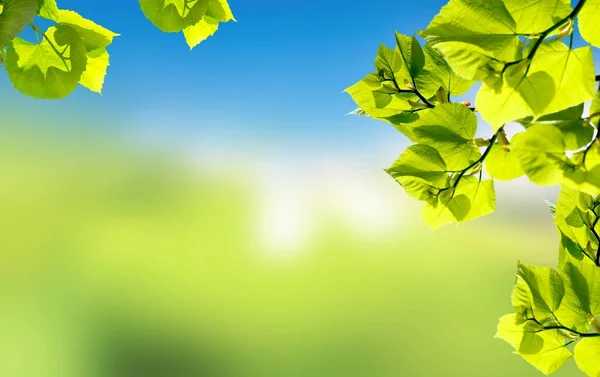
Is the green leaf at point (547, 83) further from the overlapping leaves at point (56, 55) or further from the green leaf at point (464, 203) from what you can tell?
the overlapping leaves at point (56, 55)

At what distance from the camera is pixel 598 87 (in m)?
0.33

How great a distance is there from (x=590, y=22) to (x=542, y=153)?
95mm

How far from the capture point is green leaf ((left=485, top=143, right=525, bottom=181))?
0.39 metres

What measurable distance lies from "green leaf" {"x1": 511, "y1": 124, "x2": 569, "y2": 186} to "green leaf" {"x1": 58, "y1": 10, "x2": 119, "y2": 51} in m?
0.47

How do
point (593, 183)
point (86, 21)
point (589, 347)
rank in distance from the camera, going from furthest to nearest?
point (86, 21)
point (589, 347)
point (593, 183)

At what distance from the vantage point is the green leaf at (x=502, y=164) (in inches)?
15.5

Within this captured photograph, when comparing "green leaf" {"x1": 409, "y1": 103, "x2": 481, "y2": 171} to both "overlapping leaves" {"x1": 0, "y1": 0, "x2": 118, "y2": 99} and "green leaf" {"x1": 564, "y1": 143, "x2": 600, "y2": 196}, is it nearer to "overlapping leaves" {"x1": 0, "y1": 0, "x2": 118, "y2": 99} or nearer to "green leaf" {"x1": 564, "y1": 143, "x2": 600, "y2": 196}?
"green leaf" {"x1": 564, "y1": 143, "x2": 600, "y2": 196}

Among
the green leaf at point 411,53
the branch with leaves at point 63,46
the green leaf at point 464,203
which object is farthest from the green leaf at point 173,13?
the green leaf at point 464,203

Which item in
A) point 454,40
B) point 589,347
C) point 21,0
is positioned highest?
point 21,0

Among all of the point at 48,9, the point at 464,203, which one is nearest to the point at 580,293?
the point at 464,203

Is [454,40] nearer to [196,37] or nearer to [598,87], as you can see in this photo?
[598,87]

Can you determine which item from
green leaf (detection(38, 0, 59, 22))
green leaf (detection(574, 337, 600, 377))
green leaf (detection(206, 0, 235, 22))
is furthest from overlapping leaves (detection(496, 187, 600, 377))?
green leaf (detection(38, 0, 59, 22))

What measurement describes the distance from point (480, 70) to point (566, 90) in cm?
6

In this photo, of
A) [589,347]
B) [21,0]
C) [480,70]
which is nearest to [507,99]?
[480,70]
